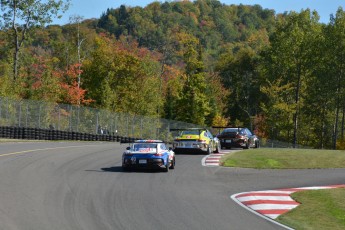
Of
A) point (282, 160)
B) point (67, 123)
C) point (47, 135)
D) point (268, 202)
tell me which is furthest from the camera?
point (67, 123)

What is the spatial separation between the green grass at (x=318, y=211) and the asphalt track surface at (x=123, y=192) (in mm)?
750

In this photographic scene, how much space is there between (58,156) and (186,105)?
6087 cm

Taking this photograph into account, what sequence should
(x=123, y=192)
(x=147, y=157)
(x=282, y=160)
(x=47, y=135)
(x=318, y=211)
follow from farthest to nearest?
(x=47, y=135), (x=282, y=160), (x=147, y=157), (x=123, y=192), (x=318, y=211)

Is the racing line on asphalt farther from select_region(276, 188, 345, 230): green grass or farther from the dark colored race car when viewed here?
the dark colored race car

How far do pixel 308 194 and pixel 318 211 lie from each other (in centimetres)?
281

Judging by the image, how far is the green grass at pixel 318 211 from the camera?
1124 cm

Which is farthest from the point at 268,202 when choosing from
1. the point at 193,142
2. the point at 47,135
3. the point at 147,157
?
the point at 47,135

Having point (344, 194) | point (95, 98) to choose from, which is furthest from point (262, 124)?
point (344, 194)

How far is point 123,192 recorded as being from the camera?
1488cm

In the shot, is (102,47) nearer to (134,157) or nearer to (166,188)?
(134,157)

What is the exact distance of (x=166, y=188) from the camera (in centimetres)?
1625

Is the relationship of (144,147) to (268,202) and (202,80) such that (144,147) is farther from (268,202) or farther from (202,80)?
(202,80)

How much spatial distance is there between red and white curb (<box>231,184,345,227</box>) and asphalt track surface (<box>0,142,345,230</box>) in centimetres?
38

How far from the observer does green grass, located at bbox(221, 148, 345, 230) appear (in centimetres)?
1155
